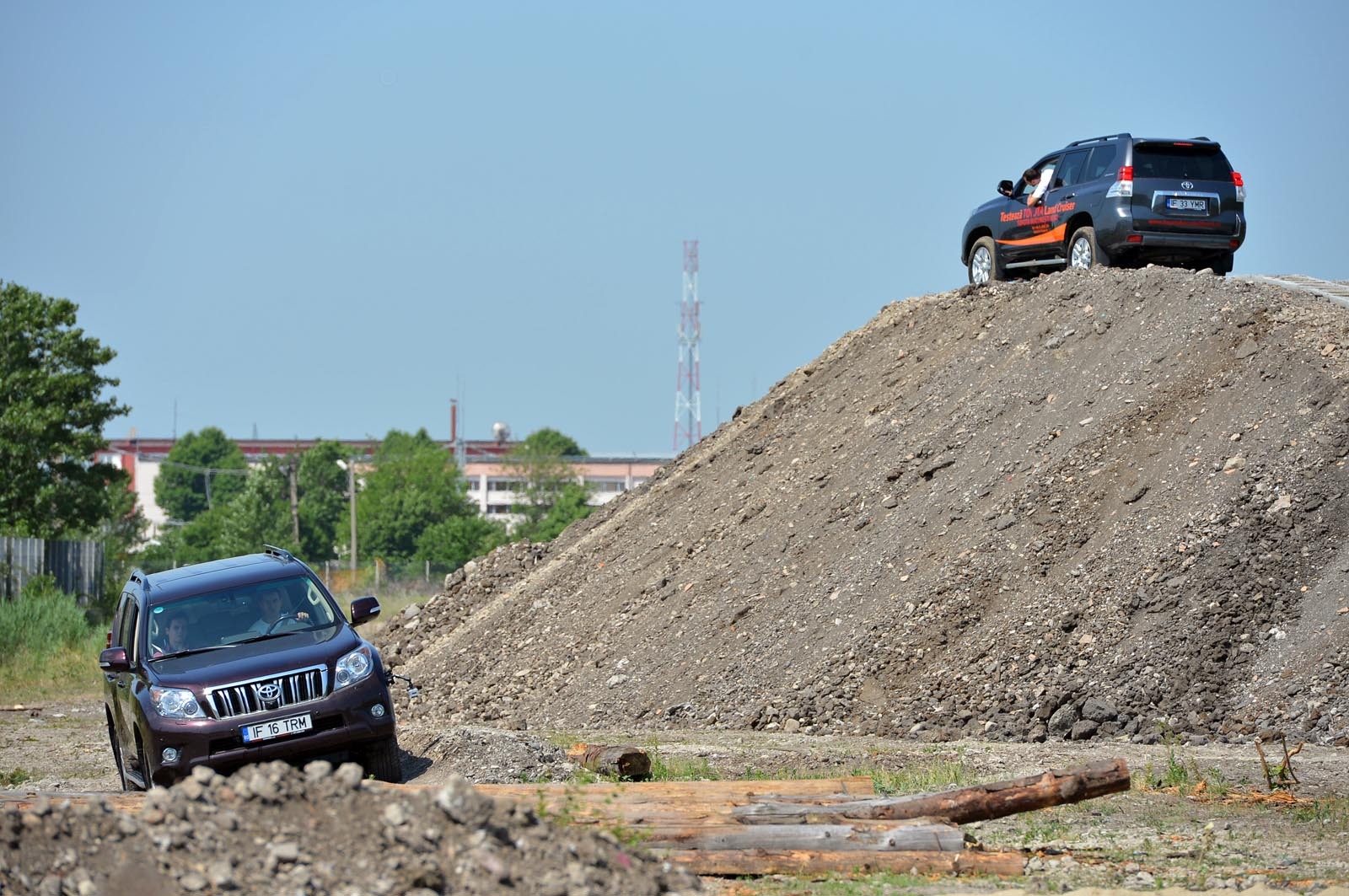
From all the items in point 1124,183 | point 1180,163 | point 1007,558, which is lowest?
point 1007,558

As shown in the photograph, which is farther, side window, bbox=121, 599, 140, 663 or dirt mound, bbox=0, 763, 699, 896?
side window, bbox=121, 599, 140, 663

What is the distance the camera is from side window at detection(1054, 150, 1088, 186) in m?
21.9

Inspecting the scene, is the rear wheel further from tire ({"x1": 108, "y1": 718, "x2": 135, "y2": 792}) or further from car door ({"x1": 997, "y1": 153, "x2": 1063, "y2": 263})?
car door ({"x1": 997, "y1": 153, "x2": 1063, "y2": 263})

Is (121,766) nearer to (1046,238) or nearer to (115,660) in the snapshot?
(115,660)

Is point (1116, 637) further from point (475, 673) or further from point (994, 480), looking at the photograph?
point (475, 673)

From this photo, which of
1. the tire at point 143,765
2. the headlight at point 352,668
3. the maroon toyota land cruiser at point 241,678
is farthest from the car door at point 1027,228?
the tire at point 143,765

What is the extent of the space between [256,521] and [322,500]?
24656 mm

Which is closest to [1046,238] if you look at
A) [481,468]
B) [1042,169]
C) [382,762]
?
[1042,169]

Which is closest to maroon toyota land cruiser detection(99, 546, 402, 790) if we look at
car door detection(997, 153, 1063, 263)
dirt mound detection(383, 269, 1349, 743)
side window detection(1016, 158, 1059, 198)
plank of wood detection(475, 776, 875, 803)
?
plank of wood detection(475, 776, 875, 803)

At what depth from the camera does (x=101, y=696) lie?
24594 millimetres

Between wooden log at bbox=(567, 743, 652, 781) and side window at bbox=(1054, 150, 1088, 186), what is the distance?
13092 millimetres

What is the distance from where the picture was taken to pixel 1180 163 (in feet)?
68.9

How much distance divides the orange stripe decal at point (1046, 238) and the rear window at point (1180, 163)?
2.10 meters

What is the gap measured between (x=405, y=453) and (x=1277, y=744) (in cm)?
11235
